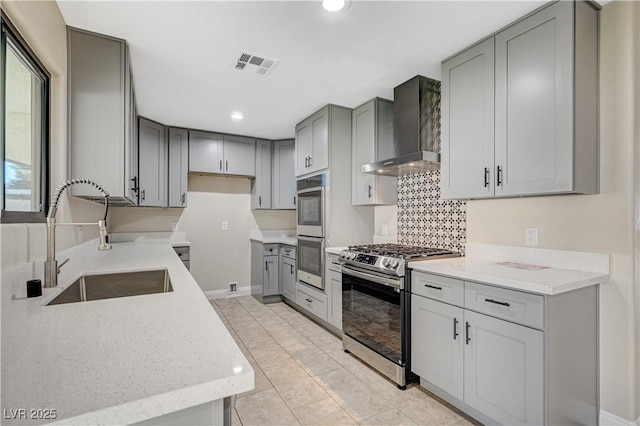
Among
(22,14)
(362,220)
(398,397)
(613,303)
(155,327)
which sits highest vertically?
(22,14)

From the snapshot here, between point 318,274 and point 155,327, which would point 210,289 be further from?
point 155,327

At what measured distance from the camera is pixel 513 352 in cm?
166

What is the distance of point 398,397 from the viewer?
7.06 ft

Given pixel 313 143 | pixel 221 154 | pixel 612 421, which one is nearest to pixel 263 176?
pixel 221 154

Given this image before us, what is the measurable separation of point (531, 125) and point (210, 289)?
14.8 ft

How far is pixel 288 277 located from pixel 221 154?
202 centimetres

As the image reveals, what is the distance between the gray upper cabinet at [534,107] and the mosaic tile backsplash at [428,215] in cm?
52

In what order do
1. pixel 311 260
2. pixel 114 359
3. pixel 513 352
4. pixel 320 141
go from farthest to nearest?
pixel 311 260
pixel 320 141
pixel 513 352
pixel 114 359


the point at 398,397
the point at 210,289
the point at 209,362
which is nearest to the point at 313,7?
the point at 209,362

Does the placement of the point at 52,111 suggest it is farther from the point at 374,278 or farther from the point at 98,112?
the point at 374,278

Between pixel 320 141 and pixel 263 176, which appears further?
pixel 263 176

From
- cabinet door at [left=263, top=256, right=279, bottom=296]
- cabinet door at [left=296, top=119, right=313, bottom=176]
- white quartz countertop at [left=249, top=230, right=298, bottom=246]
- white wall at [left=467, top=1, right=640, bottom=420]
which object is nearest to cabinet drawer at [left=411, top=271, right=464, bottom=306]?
white wall at [left=467, top=1, right=640, bottom=420]

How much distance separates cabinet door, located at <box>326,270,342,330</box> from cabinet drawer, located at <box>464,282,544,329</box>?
146cm

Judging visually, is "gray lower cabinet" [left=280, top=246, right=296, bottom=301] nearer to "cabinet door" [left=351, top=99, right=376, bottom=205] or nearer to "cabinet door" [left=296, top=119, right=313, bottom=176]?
"cabinet door" [left=296, top=119, right=313, bottom=176]
